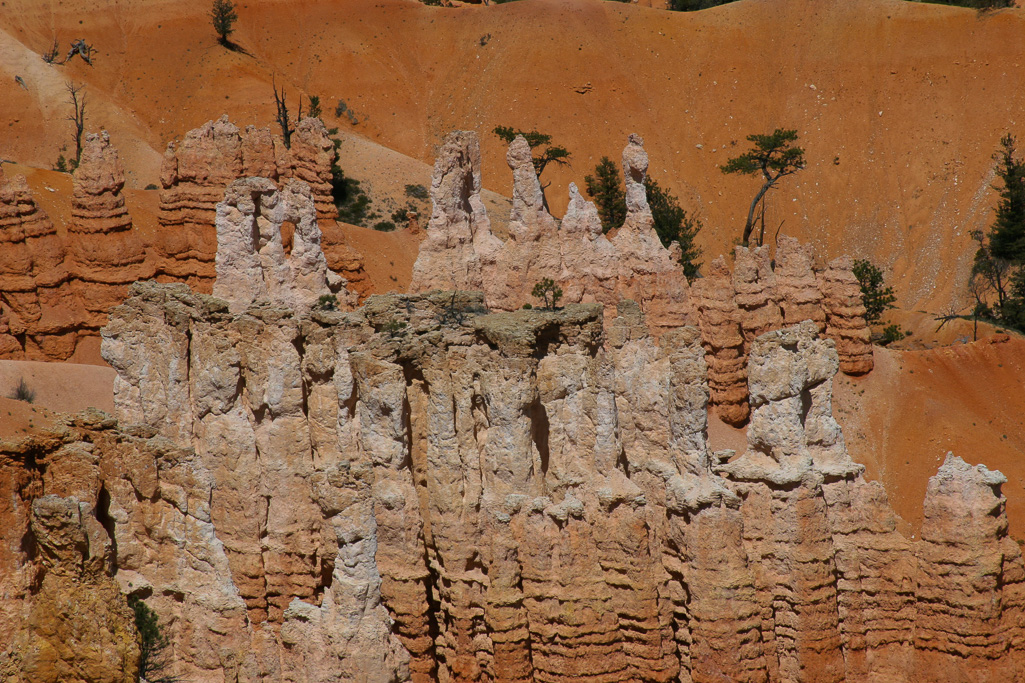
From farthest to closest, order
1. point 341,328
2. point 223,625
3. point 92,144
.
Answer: point 92,144
point 341,328
point 223,625

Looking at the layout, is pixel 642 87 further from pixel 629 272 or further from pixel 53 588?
pixel 53 588

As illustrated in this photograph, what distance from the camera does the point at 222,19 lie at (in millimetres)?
88438

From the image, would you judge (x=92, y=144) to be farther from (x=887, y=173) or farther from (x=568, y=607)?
(x=887, y=173)

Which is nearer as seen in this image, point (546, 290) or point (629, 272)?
point (546, 290)

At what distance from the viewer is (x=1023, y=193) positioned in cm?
6016

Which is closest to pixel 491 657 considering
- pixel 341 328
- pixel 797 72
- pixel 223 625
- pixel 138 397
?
pixel 223 625

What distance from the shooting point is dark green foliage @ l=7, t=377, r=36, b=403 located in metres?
36.7

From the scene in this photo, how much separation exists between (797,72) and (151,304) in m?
68.4

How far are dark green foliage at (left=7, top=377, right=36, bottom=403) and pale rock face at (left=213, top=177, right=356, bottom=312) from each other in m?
10.1

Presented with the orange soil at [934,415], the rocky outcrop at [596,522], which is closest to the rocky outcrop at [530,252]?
the orange soil at [934,415]

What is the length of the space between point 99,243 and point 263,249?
1363cm

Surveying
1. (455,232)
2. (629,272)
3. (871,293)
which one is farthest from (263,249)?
(871,293)

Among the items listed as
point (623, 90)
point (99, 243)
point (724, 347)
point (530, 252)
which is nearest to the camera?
point (530, 252)

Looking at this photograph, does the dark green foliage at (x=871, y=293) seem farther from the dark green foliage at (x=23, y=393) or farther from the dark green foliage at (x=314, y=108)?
the dark green foliage at (x=314, y=108)
